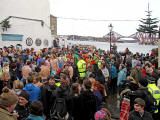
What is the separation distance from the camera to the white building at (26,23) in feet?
71.9

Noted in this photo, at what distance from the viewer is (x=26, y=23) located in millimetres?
24234

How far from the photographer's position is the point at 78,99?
4523 millimetres

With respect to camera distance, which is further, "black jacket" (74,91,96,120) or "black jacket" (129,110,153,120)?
"black jacket" (74,91,96,120)

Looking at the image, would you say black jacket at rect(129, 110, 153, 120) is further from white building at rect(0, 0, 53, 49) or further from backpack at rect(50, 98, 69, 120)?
white building at rect(0, 0, 53, 49)

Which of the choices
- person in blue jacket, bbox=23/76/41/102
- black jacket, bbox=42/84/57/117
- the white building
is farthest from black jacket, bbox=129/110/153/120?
the white building

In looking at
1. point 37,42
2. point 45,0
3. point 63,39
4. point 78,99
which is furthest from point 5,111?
point 45,0

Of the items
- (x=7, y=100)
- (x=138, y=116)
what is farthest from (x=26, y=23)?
(x=138, y=116)

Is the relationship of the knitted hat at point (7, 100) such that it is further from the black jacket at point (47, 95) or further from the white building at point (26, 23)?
the white building at point (26, 23)

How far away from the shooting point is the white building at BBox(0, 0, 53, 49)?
21922mm

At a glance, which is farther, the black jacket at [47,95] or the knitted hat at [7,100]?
A: the black jacket at [47,95]

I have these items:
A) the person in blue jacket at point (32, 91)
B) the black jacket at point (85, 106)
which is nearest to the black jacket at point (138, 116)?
the black jacket at point (85, 106)

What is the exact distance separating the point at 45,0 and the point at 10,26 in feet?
28.3

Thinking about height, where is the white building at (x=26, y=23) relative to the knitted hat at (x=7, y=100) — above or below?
above

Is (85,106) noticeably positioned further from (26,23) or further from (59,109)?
(26,23)
